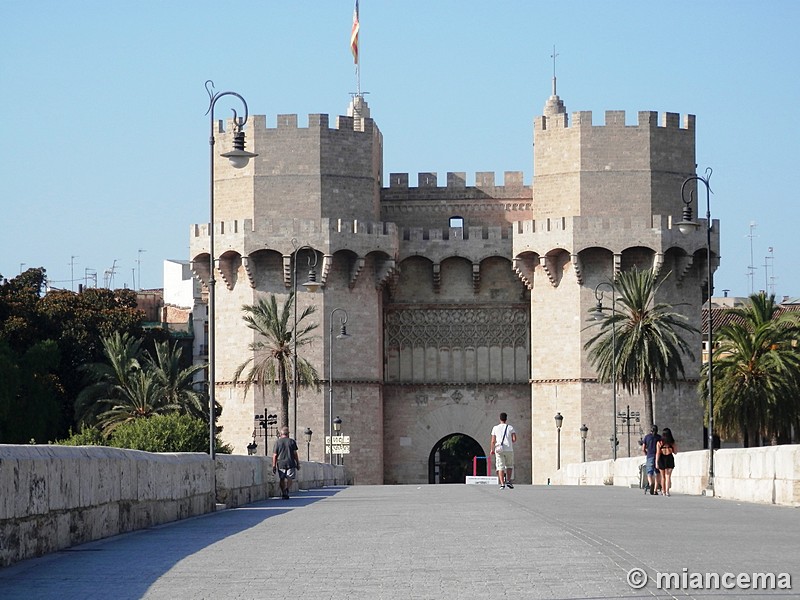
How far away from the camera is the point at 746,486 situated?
20266 millimetres

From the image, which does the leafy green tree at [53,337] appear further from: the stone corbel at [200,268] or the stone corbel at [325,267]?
the stone corbel at [325,267]

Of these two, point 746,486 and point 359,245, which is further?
point 359,245

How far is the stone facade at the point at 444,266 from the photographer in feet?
174

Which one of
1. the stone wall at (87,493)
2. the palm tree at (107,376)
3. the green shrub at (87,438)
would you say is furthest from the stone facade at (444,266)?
the stone wall at (87,493)

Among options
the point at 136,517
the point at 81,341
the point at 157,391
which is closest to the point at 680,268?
the point at 157,391

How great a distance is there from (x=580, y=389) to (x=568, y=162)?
7858mm

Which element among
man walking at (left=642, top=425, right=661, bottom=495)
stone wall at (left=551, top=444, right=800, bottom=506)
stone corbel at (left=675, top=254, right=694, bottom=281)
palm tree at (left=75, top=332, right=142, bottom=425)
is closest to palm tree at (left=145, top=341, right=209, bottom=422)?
palm tree at (left=75, top=332, right=142, bottom=425)

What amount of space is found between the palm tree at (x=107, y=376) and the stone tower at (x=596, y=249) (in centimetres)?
1458

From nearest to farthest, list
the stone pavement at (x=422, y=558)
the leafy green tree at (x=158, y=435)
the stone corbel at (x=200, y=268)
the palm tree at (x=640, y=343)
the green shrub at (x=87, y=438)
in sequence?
1. the stone pavement at (x=422, y=558)
2. the palm tree at (x=640, y=343)
3. the green shrub at (x=87, y=438)
4. the leafy green tree at (x=158, y=435)
5. the stone corbel at (x=200, y=268)

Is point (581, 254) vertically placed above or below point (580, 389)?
above

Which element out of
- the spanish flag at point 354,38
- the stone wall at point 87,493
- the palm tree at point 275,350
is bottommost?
the stone wall at point 87,493

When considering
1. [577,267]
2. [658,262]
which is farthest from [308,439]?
[658,262]

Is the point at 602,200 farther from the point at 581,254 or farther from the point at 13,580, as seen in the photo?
the point at 13,580

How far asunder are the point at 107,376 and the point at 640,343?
817 inches
